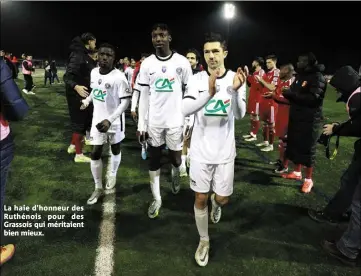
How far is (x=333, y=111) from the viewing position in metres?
13.7

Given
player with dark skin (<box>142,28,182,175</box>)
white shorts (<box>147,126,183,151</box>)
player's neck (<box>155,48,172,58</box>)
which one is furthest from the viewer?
white shorts (<box>147,126,183,151</box>)

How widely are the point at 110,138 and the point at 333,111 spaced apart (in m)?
12.4

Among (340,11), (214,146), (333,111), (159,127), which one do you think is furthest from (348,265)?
(340,11)

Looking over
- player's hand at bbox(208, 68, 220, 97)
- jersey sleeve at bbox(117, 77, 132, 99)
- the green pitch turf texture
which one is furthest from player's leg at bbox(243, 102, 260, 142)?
player's hand at bbox(208, 68, 220, 97)

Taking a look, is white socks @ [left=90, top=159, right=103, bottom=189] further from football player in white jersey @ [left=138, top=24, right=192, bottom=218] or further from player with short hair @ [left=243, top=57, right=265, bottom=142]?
player with short hair @ [left=243, top=57, right=265, bottom=142]

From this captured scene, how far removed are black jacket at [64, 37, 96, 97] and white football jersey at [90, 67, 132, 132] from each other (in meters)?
1.65

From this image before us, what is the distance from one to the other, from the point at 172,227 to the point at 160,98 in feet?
5.94

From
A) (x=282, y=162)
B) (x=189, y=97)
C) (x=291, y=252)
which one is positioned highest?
(x=189, y=97)

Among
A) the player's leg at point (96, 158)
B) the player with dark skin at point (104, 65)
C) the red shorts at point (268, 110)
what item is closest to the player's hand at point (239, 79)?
the player with dark skin at point (104, 65)

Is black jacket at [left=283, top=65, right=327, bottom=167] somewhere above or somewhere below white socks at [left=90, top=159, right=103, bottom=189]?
above

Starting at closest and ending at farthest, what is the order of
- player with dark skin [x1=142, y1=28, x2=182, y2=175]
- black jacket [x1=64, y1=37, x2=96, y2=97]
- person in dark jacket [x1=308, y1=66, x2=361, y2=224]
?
person in dark jacket [x1=308, y1=66, x2=361, y2=224] < player with dark skin [x1=142, y1=28, x2=182, y2=175] < black jacket [x1=64, y1=37, x2=96, y2=97]

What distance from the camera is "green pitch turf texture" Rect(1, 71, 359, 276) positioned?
126 inches

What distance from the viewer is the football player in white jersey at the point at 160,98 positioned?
160 inches

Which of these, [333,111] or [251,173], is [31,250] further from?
[333,111]
